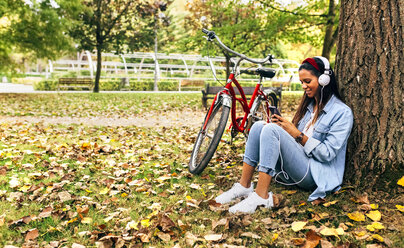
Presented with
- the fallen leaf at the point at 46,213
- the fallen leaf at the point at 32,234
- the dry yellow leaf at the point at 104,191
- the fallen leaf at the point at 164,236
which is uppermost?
the fallen leaf at the point at 164,236

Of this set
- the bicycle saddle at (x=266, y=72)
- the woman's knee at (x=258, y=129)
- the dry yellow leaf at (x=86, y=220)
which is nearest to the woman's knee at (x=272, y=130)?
the woman's knee at (x=258, y=129)

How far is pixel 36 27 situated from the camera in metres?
14.5

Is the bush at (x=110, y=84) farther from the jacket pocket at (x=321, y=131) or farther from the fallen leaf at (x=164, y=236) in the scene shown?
the fallen leaf at (x=164, y=236)

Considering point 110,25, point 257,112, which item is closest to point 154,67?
point 110,25

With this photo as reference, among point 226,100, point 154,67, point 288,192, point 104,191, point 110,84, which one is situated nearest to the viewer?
point 288,192

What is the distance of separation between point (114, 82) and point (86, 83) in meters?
3.47

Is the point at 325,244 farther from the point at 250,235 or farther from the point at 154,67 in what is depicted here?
the point at 154,67

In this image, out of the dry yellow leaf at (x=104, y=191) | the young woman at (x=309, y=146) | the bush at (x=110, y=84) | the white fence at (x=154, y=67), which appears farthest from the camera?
the white fence at (x=154, y=67)

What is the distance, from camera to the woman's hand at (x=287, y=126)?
3014 mm

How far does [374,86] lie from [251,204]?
1472 millimetres

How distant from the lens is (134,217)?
2.96 meters

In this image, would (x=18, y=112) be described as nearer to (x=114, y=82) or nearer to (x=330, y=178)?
(x=330, y=178)

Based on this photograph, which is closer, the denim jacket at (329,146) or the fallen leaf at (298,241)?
the fallen leaf at (298,241)

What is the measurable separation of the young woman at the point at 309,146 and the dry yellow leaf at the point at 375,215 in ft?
1.26
